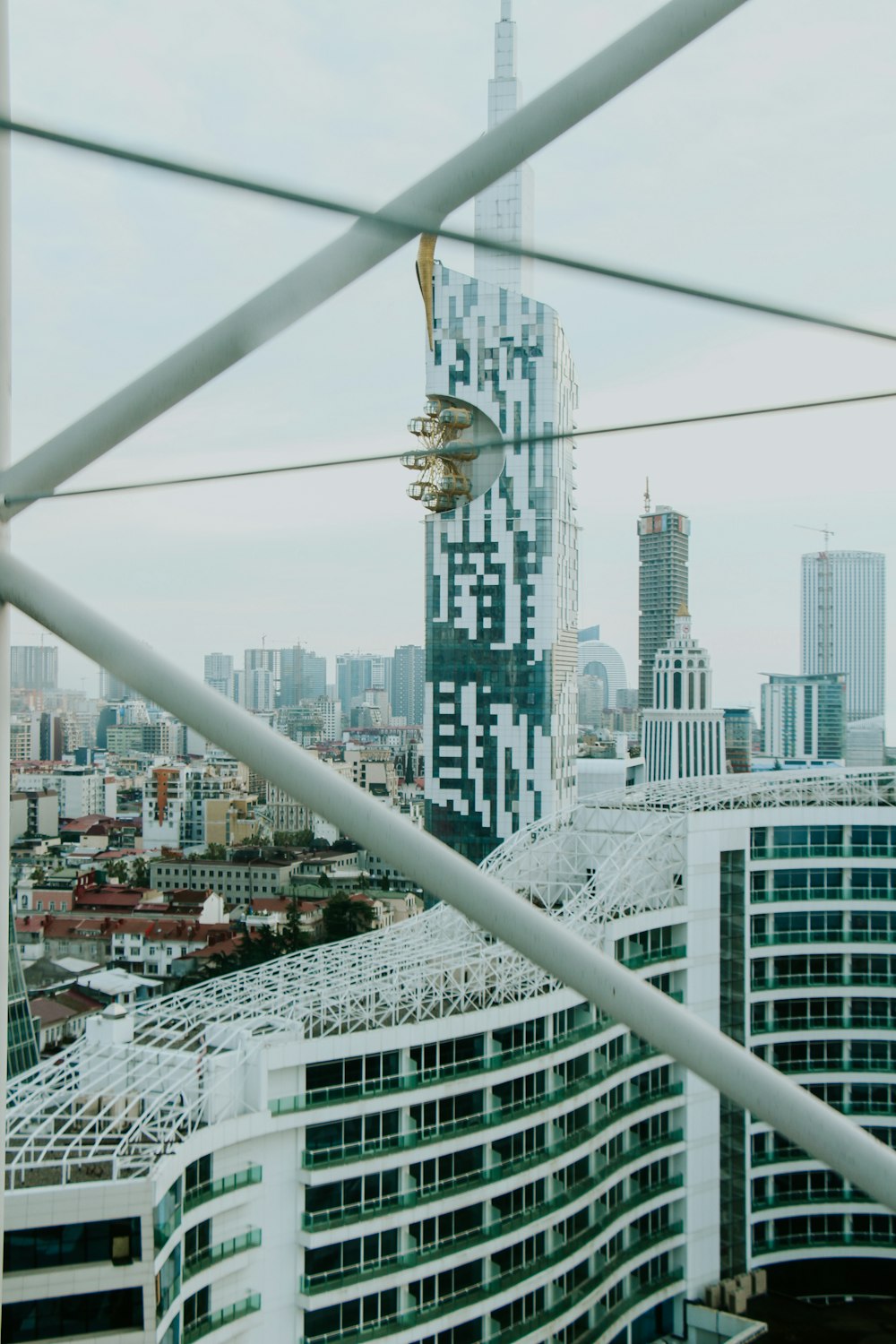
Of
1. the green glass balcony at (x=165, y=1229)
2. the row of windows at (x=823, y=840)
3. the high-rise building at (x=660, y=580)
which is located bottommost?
the green glass balcony at (x=165, y=1229)

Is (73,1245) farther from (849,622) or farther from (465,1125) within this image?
(849,622)

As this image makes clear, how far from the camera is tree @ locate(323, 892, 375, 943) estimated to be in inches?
147

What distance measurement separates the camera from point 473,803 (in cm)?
990

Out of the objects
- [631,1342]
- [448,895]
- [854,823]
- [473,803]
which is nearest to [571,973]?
[448,895]

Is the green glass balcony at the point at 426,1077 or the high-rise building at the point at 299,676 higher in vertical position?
the high-rise building at the point at 299,676

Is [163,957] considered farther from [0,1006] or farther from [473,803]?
[473,803]

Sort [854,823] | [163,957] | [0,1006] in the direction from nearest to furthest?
[0,1006]
[163,957]
[854,823]

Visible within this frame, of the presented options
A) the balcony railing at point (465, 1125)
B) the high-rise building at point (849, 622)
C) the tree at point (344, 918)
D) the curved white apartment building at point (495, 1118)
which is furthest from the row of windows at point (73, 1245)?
the high-rise building at point (849, 622)

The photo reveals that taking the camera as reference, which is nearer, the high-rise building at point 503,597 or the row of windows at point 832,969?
the row of windows at point 832,969

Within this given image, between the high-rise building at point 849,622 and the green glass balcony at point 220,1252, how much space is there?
2281mm

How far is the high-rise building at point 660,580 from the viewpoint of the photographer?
231 inches

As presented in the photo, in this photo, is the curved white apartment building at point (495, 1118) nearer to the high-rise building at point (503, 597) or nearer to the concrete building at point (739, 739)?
the concrete building at point (739, 739)

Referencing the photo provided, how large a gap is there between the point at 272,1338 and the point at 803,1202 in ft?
9.63

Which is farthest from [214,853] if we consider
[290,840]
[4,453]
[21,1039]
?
[4,453]
